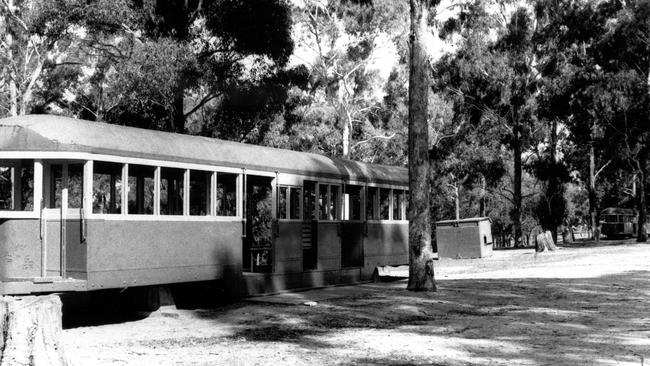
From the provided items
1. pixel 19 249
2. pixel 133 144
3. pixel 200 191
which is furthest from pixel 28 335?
pixel 200 191

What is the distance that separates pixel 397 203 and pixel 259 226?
18.5ft

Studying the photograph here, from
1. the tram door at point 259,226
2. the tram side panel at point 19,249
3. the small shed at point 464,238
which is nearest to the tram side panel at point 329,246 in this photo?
the tram door at point 259,226

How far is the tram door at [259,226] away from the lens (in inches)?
602

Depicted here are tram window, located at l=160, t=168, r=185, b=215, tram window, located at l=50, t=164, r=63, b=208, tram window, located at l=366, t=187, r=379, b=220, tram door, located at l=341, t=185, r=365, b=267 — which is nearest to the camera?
tram window, located at l=50, t=164, r=63, b=208

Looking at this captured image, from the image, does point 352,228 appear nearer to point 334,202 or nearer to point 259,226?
point 334,202

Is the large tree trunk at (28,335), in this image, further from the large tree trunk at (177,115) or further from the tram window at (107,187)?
the large tree trunk at (177,115)

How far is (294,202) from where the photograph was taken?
52.1ft

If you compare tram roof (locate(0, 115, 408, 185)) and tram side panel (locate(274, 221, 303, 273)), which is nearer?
tram roof (locate(0, 115, 408, 185))

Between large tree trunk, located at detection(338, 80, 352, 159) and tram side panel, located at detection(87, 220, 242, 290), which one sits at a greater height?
large tree trunk, located at detection(338, 80, 352, 159)

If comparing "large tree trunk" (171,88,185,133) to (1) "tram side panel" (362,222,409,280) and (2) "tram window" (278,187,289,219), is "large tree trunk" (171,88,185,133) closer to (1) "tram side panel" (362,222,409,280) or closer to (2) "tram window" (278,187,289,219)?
(1) "tram side panel" (362,222,409,280)

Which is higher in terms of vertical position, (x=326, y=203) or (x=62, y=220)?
(x=326, y=203)

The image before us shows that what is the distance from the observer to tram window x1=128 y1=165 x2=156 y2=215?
1228 centimetres

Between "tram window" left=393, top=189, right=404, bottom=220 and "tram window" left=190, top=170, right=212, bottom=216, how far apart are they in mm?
7450

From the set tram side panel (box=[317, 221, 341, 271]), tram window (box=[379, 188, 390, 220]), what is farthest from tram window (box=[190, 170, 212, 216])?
tram window (box=[379, 188, 390, 220])
